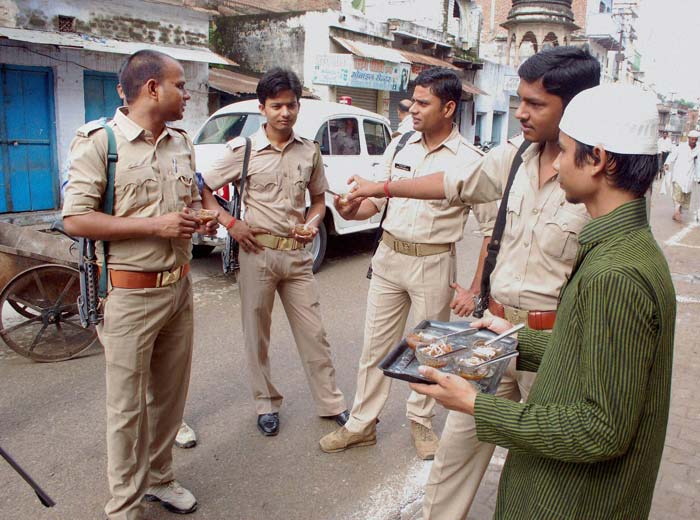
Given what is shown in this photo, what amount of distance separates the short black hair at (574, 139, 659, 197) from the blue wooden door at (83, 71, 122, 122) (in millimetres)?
10049

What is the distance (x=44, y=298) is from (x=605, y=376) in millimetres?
4296

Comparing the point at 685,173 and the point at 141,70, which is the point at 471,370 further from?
the point at 685,173

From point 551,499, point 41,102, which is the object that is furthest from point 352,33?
point 551,499

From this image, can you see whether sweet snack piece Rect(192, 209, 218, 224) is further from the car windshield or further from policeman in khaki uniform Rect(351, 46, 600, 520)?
the car windshield

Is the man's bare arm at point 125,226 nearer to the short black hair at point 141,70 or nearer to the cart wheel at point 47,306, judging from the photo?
the short black hair at point 141,70

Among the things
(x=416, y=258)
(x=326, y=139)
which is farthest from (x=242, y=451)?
(x=326, y=139)

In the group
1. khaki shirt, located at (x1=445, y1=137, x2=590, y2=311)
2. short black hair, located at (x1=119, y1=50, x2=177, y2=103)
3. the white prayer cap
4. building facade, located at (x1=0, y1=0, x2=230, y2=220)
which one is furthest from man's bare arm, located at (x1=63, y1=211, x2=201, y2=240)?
building facade, located at (x1=0, y1=0, x2=230, y2=220)

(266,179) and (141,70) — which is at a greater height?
(141,70)

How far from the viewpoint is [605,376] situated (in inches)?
53.2

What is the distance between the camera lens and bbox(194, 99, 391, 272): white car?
293 inches

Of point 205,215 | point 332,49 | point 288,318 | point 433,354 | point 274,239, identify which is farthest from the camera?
point 332,49

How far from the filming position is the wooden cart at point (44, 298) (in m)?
4.47

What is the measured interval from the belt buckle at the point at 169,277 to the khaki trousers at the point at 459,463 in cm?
134

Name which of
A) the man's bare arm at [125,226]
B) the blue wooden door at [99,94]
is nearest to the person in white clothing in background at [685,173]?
the blue wooden door at [99,94]
